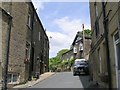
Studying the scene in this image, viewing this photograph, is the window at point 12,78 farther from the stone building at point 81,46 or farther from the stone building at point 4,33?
the stone building at point 81,46

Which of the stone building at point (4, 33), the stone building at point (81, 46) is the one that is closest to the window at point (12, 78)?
the stone building at point (4, 33)

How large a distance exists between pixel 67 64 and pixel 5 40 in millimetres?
45264

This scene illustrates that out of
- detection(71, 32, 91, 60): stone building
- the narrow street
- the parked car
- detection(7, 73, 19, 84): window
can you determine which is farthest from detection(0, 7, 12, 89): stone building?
Answer: detection(71, 32, 91, 60): stone building

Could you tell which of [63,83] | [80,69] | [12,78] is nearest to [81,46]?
[80,69]

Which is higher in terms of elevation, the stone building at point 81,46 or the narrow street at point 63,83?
the stone building at point 81,46

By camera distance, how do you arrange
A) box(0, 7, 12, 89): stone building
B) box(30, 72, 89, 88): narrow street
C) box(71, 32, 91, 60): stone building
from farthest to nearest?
box(71, 32, 91, 60): stone building → box(30, 72, 89, 88): narrow street → box(0, 7, 12, 89): stone building

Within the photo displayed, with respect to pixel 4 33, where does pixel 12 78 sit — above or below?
below

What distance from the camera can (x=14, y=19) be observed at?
16.2 metres

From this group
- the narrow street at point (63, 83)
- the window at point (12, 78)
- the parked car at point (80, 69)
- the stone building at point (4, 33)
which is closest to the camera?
the stone building at point (4, 33)

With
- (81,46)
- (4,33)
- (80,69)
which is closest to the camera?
(4,33)

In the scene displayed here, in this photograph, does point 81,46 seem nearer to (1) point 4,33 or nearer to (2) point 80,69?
(2) point 80,69

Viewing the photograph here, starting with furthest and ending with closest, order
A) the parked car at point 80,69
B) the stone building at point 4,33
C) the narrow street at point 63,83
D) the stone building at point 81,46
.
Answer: the stone building at point 81,46 < the parked car at point 80,69 < the narrow street at point 63,83 < the stone building at point 4,33

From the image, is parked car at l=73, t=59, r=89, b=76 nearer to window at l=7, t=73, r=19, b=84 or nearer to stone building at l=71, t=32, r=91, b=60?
window at l=7, t=73, r=19, b=84

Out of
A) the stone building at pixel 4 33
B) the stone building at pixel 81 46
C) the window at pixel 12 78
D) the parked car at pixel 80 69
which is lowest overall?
the window at pixel 12 78
